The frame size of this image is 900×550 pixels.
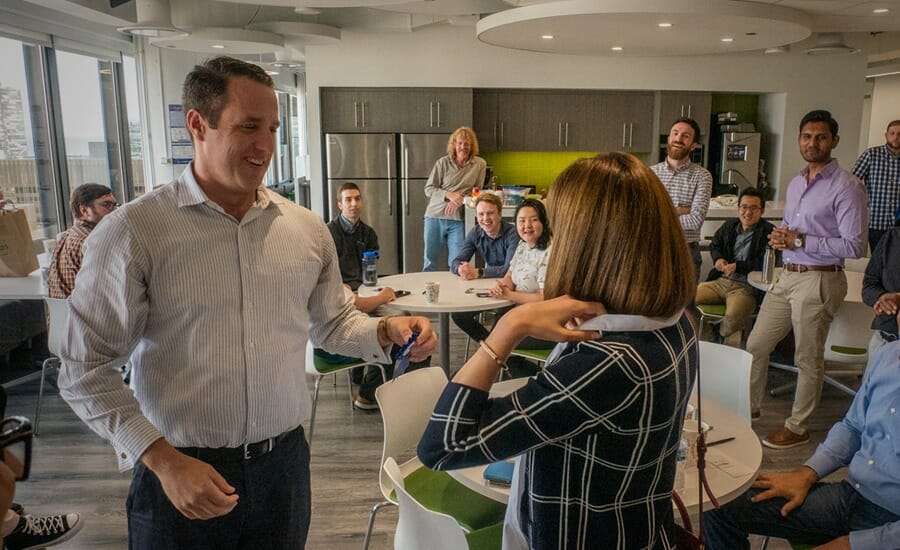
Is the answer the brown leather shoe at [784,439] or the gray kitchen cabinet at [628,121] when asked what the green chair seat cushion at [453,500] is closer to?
the brown leather shoe at [784,439]

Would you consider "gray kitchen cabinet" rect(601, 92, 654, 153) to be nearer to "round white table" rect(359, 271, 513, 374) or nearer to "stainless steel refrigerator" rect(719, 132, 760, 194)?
"stainless steel refrigerator" rect(719, 132, 760, 194)

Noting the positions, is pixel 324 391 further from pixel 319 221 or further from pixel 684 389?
pixel 684 389

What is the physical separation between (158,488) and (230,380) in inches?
10.7

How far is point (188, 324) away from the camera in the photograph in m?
1.47

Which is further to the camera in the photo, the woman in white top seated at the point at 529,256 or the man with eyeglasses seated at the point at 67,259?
the woman in white top seated at the point at 529,256

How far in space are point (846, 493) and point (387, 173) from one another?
21.4 ft

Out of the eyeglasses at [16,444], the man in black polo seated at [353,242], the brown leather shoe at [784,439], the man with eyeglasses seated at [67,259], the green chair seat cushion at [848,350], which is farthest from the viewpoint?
the man in black polo seated at [353,242]

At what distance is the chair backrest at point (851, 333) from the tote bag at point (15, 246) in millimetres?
5113

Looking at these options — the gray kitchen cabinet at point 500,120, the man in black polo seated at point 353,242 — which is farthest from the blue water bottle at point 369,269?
the gray kitchen cabinet at point 500,120

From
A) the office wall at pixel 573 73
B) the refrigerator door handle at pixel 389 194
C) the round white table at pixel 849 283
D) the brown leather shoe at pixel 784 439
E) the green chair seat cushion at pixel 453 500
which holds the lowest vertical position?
the brown leather shoe at pixel 784 439

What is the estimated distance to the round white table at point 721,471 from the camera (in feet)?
6.17

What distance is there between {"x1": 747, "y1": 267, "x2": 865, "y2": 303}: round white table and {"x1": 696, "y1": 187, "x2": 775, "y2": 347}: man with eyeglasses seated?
158mm

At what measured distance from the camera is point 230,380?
151 centimetres

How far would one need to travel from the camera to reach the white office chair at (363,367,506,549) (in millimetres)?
2268
